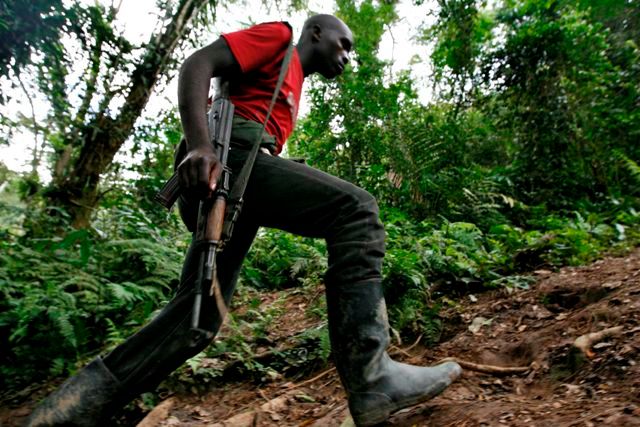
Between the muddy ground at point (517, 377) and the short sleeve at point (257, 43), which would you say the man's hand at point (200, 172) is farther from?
the muddy ground at point (517, 377)

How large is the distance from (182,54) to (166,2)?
66 cm

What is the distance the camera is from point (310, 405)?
2734 millimetres

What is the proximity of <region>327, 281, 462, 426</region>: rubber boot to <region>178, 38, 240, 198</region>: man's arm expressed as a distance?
70cm

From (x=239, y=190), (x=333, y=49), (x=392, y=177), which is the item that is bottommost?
(x=239, y=190)

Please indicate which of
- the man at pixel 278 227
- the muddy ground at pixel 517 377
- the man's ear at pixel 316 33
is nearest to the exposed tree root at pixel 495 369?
the muddy ground at pixel 517 377

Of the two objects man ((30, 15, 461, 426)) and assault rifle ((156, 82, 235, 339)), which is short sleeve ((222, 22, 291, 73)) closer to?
man ((30, 15, 461, 426))

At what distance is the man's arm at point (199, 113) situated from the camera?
185 cm

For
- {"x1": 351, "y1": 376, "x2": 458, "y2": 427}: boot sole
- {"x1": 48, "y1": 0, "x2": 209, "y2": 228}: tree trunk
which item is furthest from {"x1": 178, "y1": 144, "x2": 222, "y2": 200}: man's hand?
{"x1": 48, "y1": 0, "x2": 209, "y2": 228}: tree trunk

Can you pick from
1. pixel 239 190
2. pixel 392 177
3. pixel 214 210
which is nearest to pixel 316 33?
pixel 239 190

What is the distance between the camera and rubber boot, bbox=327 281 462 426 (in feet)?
6.01

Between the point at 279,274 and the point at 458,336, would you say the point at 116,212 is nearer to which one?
the point at 279,274

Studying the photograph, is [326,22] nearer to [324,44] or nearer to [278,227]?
[324,44]

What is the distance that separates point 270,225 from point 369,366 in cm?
74

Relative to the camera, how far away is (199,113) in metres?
1.95
